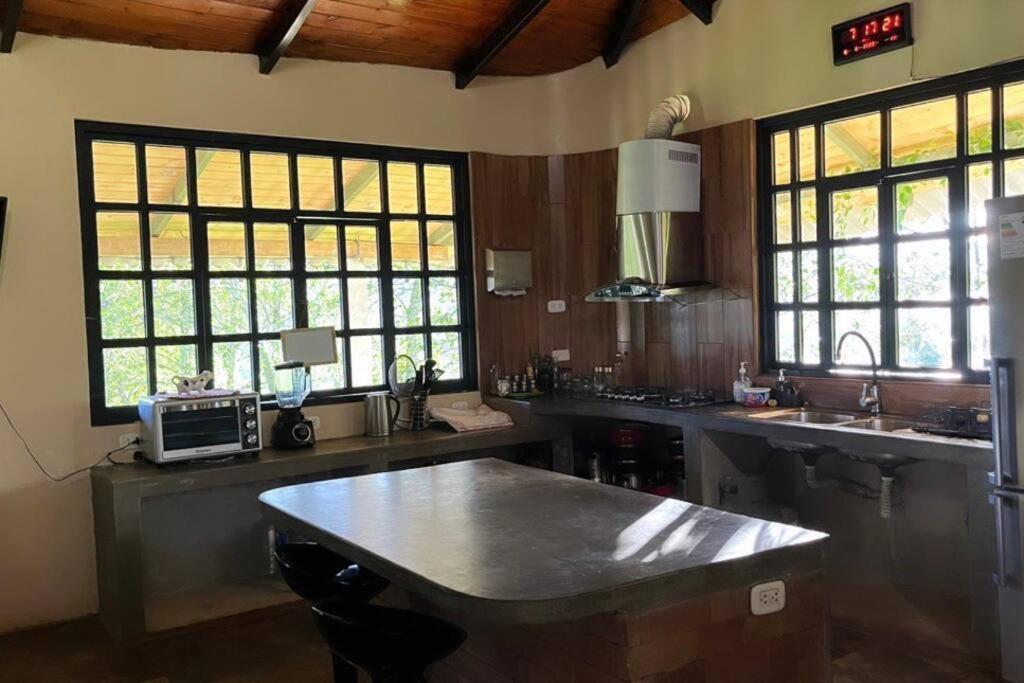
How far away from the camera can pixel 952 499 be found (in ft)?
13.6

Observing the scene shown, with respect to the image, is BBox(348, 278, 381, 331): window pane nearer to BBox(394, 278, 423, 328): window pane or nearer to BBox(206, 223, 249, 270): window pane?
BBox(394, 278, 423, 328): window pane

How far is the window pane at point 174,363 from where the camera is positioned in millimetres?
4792

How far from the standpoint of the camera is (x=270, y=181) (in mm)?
5133

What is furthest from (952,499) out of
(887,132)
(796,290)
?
(887,132)

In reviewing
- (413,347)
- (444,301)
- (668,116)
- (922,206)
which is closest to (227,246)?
(413,347)

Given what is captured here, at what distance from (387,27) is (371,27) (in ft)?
0.32

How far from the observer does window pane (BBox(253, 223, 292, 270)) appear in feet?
16.7

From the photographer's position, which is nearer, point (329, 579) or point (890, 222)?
point (329, 579)

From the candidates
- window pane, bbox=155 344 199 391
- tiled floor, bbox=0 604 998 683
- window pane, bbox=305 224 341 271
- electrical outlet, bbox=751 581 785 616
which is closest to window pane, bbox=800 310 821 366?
tiled floor, bbox=0 604 998 683

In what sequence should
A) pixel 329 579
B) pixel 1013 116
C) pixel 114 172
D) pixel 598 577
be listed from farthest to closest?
pixel 114 172 < pixel 1013 116 < pixel 329 579 < pixel 598 577

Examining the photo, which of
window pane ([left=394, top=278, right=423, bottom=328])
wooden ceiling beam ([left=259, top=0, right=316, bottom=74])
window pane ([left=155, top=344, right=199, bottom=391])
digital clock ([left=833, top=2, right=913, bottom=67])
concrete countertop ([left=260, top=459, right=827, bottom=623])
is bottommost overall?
concrete countertop ([left=260, top=459, right=827, bottom=623])

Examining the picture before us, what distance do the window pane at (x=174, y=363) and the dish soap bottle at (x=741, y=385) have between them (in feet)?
9.70

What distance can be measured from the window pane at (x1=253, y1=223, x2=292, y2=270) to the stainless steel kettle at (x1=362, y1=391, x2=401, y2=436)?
91cm

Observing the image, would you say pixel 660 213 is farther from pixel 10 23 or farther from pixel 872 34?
pixel 10 23
